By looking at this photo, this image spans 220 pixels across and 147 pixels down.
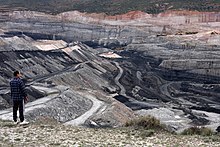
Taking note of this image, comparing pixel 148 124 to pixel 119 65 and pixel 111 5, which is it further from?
pixel 111 5

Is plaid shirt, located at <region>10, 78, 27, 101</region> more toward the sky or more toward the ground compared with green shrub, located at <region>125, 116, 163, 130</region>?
more toward the sky

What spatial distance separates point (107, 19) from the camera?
99.8 metres

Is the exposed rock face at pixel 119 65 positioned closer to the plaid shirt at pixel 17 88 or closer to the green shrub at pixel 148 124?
the green shrub at pixel 148 124

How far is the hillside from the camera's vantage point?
9489 centimetres

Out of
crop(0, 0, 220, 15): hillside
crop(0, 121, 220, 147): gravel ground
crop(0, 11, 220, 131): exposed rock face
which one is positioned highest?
crop(0, 0, 220, 15): hillside

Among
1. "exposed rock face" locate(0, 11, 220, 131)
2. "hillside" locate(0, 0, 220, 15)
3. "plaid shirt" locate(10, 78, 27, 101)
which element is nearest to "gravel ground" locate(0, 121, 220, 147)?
"plaid shirt" locate(10, 78, 27, 101)

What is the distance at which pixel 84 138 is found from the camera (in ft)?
48.7

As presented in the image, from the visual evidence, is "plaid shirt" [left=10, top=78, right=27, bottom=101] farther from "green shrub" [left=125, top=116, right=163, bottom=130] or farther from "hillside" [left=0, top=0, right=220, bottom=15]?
"hillside" [left=0, top=0, right=220, bottom=15]

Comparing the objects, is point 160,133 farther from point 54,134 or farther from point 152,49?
point 152,49

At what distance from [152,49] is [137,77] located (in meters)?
15.4

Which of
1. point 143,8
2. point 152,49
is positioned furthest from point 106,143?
point 143,8

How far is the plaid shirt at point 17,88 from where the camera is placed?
15.3 metres

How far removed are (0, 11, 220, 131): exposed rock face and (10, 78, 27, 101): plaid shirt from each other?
36.3ft

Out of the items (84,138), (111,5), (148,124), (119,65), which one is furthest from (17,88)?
(111,5)
